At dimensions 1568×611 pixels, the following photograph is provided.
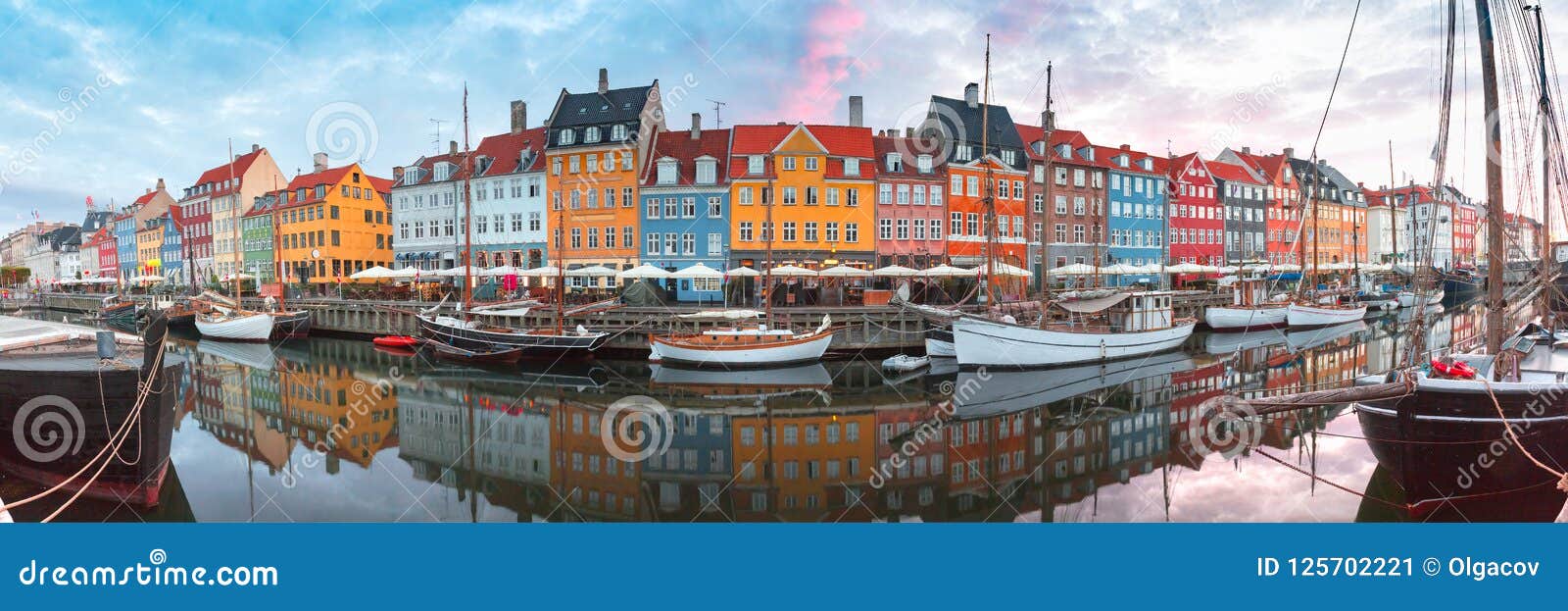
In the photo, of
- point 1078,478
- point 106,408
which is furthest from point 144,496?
point 1078,478

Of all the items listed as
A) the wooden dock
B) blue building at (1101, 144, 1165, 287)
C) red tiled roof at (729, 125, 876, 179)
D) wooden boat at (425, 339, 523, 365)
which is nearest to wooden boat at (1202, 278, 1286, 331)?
blue building at (1101, 144, 1165, 287)

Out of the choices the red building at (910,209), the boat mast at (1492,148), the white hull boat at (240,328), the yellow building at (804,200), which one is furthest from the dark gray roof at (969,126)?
the white hull boat at (240,328)

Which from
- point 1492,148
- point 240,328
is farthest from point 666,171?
point 1492,148

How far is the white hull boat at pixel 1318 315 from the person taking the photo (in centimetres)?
3419

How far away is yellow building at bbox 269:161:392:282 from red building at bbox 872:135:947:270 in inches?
1250

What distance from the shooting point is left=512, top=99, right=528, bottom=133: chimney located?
43.9 meters

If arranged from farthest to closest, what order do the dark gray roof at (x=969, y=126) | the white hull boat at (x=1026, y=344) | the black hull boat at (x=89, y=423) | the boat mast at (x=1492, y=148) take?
the dark gray roof at (x=969, y=126) < the white hull boat at (x=1026, y=344) < the black hull boat at (x=89, y=423) < the boat mast at (x=1492, y=148)

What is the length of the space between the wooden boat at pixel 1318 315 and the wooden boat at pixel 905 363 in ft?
70.1

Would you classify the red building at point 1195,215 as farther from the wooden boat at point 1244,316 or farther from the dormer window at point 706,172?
the dormer window at point 706,172

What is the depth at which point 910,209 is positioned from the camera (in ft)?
122

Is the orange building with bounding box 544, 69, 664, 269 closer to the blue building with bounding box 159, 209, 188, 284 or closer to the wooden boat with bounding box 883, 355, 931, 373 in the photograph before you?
the wooden boat with bounding box 883, 355, 931, 373

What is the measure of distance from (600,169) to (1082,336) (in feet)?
80.7

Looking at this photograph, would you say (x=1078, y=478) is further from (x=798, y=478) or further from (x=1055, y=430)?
(x=798, y=478)

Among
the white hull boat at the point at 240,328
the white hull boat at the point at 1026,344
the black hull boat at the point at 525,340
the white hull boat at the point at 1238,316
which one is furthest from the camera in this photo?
the white hull boat at the point at 1238,316
